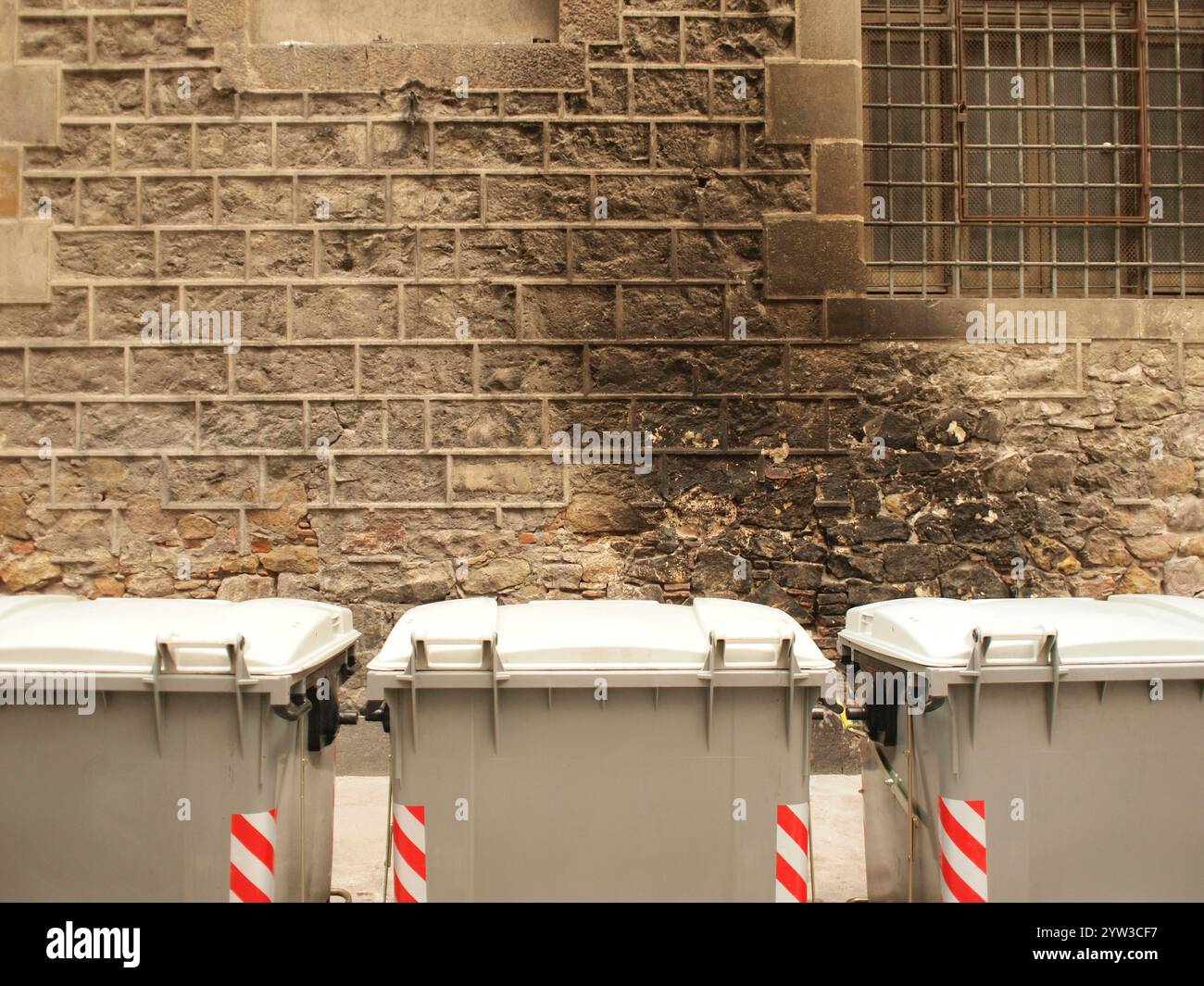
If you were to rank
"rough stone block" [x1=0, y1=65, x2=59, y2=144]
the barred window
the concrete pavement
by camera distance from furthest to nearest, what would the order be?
1. the barred window
2. "rough stone block" [x1=0, y1=65, x2=59, y2=144]
3. the concrete pavement

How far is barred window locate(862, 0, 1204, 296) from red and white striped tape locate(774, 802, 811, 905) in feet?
15.5


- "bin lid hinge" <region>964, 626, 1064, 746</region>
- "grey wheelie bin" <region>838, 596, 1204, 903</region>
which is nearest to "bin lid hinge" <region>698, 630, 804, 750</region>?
"grey wheelie bin" <region>838, 596, 1204, 903</region>

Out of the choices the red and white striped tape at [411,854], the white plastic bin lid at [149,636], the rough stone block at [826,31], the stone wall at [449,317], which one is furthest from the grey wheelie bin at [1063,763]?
the rough stone block at [826,31]

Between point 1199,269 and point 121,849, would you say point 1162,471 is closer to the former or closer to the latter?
point 1199,269

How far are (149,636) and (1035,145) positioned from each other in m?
6.53

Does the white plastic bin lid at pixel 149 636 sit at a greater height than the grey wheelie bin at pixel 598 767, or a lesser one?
greater

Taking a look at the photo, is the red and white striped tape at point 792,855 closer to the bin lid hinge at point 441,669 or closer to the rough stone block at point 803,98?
the bin lid hinge at point 441,669

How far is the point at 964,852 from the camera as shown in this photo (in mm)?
3502

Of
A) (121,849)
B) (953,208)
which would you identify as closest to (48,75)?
(121,849)

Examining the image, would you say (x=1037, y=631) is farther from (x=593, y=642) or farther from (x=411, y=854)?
(x=411, y=854)

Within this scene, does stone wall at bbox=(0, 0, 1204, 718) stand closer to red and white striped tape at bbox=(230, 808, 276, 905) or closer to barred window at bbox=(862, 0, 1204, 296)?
barred window at bbox=(862, 0, 1204, 296)

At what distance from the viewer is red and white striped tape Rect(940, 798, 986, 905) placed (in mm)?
3480

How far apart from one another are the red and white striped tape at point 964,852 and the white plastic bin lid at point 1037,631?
470 millimetres

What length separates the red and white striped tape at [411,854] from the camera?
3.47 metres
